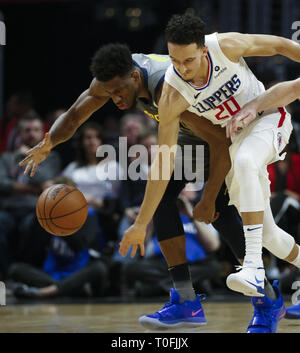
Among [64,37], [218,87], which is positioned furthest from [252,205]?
[64,37]

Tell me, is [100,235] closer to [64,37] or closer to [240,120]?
[240,120]

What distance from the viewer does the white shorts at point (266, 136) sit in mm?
3189

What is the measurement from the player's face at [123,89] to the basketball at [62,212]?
62cm

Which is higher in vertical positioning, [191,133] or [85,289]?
[191,133]

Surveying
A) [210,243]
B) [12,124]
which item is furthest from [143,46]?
[210,243]

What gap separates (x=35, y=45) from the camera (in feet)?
31.3

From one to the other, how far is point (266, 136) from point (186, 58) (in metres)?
0.54

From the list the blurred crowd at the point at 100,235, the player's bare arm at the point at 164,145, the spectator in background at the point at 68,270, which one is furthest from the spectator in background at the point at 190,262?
the player's bare arm at the point at 164,145

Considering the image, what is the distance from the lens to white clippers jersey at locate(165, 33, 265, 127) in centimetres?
322

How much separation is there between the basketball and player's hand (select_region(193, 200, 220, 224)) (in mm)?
630

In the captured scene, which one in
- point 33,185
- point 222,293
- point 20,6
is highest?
Answer: point 20,6

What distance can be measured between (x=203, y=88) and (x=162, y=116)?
25 cm

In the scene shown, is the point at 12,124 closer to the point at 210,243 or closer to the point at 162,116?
the point at 210,243
